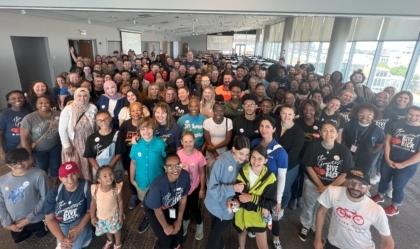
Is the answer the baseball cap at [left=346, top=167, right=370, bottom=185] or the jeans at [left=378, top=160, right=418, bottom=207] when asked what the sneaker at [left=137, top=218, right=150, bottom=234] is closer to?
the baseball cap at [left=346, top=167, right=370, bottom=185]

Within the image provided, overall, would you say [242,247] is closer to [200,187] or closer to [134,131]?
[200,187]

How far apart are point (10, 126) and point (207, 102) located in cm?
267

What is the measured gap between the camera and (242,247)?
7.83 feet

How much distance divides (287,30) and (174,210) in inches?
648

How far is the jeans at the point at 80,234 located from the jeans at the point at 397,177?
3855 mm

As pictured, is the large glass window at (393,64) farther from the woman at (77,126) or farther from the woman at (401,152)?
the woman at (77,126)

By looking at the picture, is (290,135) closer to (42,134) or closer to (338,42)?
(42,134)

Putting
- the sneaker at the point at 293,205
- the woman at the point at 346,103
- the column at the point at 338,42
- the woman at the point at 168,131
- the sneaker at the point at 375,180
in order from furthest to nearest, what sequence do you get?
the column at the point at 338,42
the sneaker at the point at 375,180
the woman at the point at 346,103
the sneaker at the point at 293,205
the woman at the point at 168,131

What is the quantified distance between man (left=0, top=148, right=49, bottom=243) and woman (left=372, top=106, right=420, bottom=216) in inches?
165

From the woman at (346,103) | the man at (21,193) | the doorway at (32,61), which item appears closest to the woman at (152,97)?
the man at (21,193)

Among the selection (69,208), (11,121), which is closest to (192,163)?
(69,208)

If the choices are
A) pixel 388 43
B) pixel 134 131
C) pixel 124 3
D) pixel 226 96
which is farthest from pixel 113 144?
pixel 388 43

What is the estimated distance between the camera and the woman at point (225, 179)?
1.96m

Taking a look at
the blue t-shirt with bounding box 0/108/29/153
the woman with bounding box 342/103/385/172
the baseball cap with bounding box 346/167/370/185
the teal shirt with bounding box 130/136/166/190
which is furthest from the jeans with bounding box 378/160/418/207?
the blue t-shirt with bounding box 0/108/29/153
